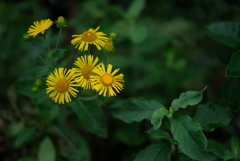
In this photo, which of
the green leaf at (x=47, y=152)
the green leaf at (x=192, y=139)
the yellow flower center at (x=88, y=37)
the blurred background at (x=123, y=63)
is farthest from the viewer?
the blurred background at (x=123, y=63)

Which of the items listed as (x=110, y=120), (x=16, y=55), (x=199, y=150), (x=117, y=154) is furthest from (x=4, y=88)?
(x=199, y=150)

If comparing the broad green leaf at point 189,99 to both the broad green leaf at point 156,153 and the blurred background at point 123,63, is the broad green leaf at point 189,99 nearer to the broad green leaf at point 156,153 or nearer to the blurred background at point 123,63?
the broad green leaf at point 156,153

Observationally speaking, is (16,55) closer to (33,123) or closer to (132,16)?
(33,123)

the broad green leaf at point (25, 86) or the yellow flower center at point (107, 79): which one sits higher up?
the broad green leaf at point (25, 86)

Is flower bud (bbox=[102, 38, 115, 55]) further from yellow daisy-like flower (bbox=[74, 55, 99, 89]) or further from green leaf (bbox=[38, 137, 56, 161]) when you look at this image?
green leaf (bbox=[38, 137, 56, 161])

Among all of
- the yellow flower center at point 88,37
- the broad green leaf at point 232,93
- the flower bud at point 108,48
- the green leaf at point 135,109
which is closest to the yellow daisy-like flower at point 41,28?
the yellow flower center at point 88,37
